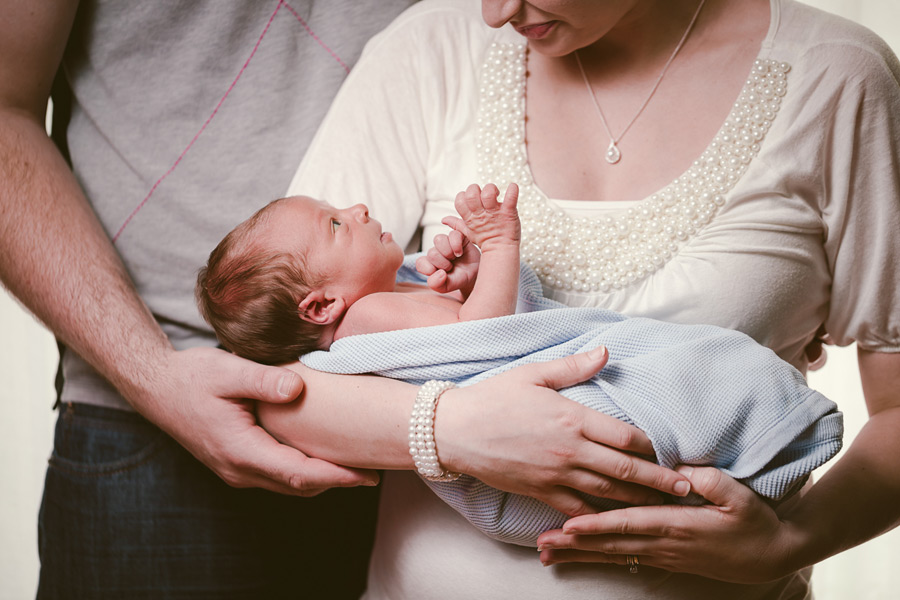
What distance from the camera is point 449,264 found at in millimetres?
1229

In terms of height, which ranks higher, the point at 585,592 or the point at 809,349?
the point at 809,349

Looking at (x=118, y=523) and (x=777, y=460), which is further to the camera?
(x=118, y=523)

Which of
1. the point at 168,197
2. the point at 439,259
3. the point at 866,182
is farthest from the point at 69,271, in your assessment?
the point at 866,182

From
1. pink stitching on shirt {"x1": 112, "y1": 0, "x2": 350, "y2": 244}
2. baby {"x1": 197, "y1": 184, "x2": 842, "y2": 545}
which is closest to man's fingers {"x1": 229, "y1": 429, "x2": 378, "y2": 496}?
baby {"x1": 197, "y1": 184, "x2": 842, "y2": 545}

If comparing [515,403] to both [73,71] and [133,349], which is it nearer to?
[133,349]

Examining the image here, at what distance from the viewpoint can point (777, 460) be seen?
108cm

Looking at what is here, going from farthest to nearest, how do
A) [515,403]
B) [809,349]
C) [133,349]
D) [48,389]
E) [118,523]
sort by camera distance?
[48,389]
[118,523]
[809,349]
[133,349]
[515,403]

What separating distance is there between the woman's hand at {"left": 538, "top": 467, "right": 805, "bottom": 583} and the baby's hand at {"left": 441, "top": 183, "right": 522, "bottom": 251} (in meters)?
0.45

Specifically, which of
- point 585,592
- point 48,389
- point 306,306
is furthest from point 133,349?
point 48,389

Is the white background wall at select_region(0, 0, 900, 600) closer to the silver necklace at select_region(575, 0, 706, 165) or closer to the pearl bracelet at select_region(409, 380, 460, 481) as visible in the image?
the silver necklace at select_region(575, 0, 706, 165)

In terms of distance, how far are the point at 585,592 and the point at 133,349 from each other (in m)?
0.94

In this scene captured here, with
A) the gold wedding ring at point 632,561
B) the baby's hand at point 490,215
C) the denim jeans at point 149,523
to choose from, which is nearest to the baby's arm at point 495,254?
the baby's hand at point 490,215

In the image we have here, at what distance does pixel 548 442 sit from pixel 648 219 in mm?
493

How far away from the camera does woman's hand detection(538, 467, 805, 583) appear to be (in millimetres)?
1056
